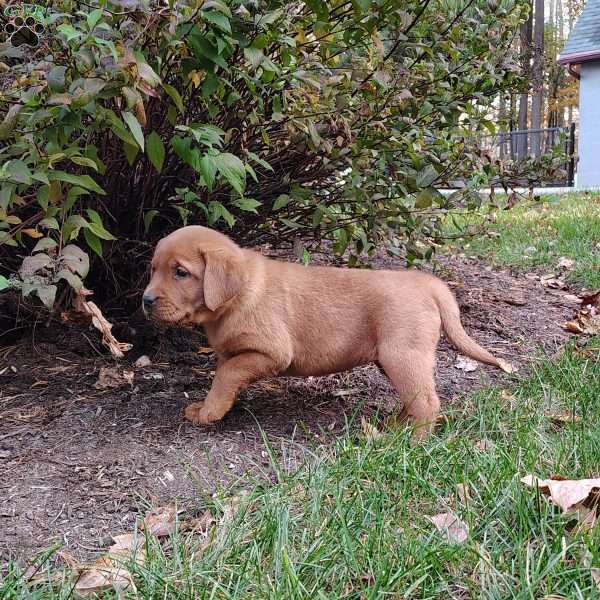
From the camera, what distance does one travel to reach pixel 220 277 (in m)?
3.23

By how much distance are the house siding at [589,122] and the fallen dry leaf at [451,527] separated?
2125 cm

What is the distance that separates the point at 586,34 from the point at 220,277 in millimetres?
22578

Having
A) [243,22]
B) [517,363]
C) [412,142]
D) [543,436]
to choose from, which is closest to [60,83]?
[243,22]

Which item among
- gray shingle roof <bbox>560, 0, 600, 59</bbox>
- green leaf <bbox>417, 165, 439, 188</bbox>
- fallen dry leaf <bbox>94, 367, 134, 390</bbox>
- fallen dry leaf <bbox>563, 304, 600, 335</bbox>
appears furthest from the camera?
gray shingle roof <bbox>560, 0, 600, 59</bbox>

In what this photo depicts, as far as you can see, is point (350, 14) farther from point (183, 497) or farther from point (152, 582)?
point (152, 582)

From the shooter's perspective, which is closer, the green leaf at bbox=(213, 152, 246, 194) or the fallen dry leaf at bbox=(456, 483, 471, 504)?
the fallen dry leaf at bbox=(456, 483, 471, 504)

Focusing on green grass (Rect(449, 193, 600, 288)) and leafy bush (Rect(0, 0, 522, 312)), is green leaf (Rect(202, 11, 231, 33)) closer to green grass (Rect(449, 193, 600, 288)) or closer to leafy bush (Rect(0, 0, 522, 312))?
leafy bush (Rect(0, 0, 522, 312))

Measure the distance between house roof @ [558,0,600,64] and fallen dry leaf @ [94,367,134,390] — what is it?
20615 mm

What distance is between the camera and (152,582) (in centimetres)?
198

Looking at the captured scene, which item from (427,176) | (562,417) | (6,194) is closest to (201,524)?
(6,194)

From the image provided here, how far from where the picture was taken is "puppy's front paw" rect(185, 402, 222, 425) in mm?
3254

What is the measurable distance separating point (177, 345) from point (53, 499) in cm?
183

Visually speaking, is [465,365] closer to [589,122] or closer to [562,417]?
[562,417]

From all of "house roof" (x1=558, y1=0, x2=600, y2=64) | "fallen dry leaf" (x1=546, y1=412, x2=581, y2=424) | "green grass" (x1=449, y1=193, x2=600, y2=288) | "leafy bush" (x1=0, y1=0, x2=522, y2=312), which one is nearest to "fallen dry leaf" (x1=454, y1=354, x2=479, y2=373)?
"leafy bush" (x1=0, y1=0, x2=522, y2=312)
